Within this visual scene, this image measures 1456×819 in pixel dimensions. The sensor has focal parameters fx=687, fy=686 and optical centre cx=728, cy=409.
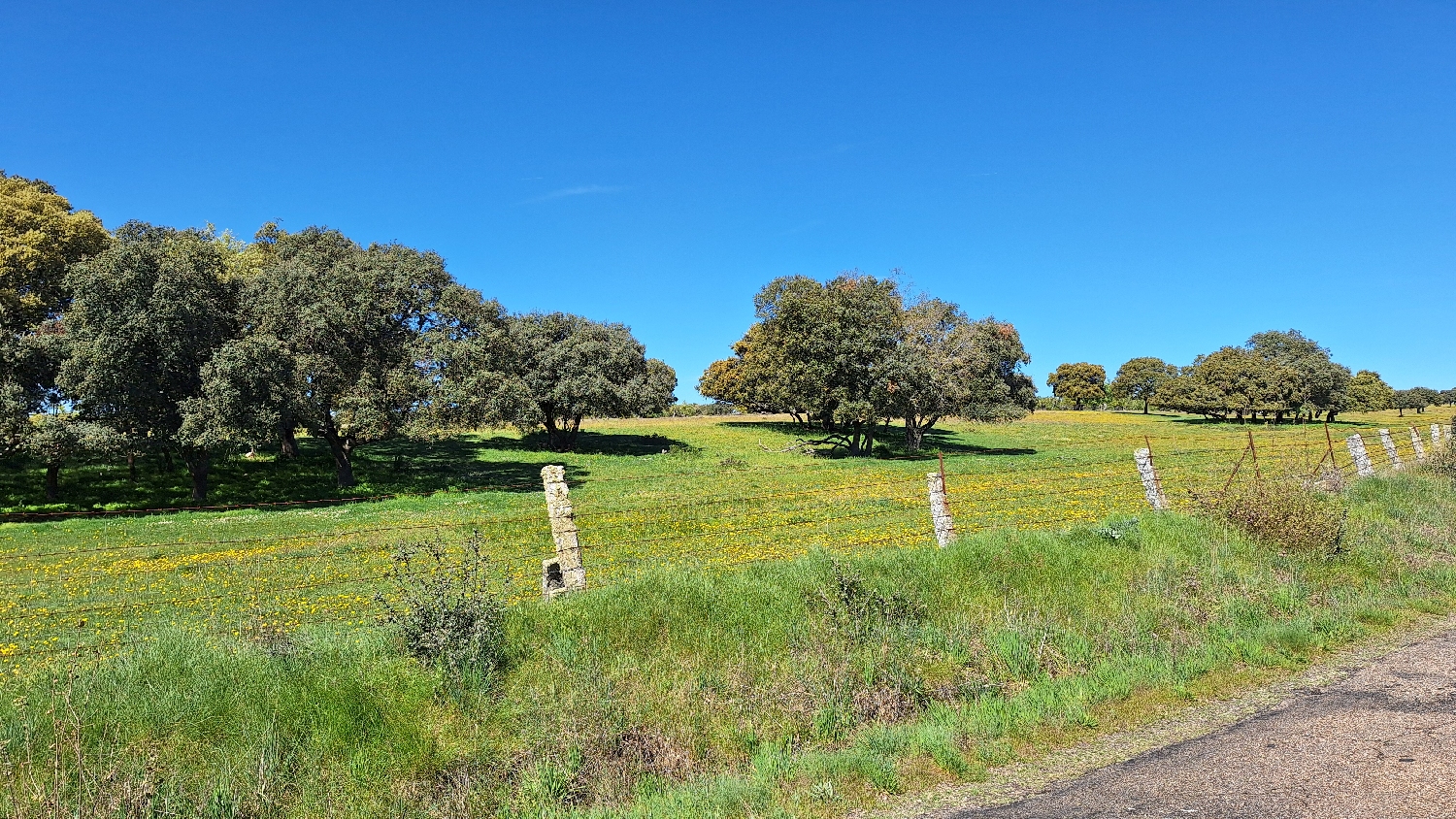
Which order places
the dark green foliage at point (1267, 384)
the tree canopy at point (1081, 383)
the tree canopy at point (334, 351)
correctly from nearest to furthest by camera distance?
the tree canopy at point (334, 351) → the dark green foliage at point (1267, 384) → the tree canopy at point (1081, 383)

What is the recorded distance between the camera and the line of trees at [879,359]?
39.6 m

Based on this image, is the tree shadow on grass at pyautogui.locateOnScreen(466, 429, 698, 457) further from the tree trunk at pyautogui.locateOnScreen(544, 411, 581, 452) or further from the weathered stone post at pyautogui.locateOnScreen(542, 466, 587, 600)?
the weathered stone post at pyautogui.locateOnScreen(542, 466, 587, 600)

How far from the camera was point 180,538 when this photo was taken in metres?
19.5

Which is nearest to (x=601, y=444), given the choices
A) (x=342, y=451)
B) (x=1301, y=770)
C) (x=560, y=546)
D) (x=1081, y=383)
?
(x=342, y=451)

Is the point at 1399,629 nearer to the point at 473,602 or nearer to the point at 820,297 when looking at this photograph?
the point at 473,602

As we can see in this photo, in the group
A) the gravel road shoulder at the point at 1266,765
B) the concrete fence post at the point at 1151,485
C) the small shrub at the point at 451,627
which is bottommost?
the gravel road shoulder at the point at 1266,765

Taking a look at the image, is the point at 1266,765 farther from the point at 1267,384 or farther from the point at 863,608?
the point at 1267,384

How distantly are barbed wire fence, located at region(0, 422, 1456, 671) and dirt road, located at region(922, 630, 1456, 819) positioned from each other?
514 centimetres

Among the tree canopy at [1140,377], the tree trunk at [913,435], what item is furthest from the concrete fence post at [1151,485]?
the tree canopy at [1140,377]

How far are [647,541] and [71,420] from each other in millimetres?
23988

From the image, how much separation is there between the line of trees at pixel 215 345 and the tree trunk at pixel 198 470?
0.26 ft

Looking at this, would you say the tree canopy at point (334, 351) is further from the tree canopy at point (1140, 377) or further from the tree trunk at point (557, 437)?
the tree canopy at point (1140, 377)

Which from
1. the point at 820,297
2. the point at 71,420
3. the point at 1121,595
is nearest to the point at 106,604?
the point at 1121,595

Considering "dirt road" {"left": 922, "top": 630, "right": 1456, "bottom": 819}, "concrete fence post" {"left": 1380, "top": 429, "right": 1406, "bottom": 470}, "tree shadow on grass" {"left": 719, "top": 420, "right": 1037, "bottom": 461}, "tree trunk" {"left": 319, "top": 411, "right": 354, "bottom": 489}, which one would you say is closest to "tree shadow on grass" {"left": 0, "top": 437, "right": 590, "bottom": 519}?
"tree trunk" {"left": 319, "top": 411, "right": 354, "bottom": 489}
